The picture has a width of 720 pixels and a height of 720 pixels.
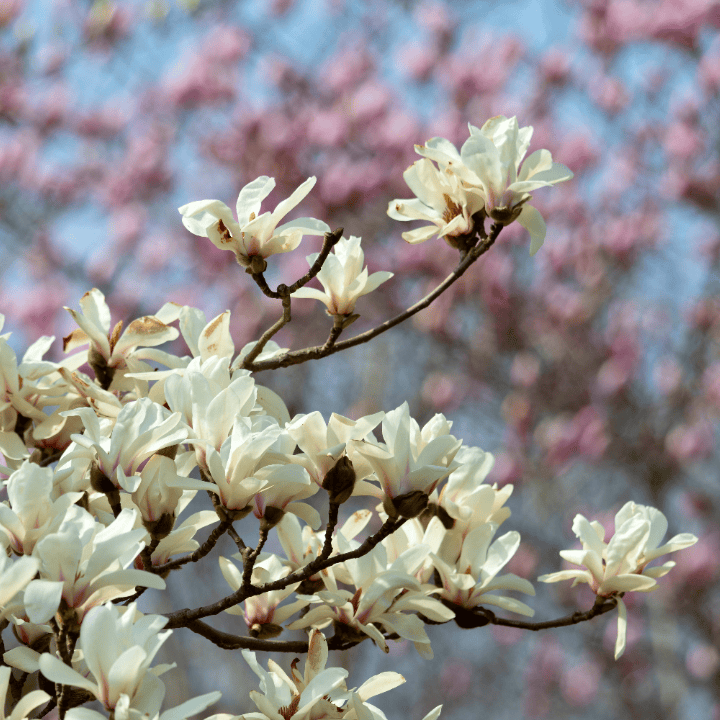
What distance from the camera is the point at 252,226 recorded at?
941 mm

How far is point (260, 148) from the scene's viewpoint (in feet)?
15.7

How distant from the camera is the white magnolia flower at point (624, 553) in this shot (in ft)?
3.17

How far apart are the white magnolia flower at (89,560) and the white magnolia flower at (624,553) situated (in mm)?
544

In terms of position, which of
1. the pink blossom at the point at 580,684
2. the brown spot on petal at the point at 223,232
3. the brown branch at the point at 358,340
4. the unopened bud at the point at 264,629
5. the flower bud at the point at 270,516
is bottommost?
the pink blossom at the point at 580,684

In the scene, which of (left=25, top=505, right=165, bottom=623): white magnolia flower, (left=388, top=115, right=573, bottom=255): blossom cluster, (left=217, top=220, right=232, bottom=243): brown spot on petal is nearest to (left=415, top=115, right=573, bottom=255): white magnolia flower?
(left=388, top=115, right=573, bottom=255): blossom cluster

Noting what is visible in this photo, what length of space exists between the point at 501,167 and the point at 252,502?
0.52 m

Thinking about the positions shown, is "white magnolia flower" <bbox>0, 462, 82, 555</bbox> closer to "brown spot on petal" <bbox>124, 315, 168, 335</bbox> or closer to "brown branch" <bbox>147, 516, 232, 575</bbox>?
"brown branch" <bbox>147, 516, 232, 575</bbox>

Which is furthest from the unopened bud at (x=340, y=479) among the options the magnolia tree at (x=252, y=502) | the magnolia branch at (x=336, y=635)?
the magnolia branch at (x=336, y=635)

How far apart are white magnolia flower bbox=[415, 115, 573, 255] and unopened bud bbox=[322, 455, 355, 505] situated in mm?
388

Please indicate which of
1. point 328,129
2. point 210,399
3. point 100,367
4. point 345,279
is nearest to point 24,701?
point 210,399

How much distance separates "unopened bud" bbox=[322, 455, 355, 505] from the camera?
0.82 meters

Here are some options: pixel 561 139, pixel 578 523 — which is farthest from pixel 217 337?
pixel 561 139

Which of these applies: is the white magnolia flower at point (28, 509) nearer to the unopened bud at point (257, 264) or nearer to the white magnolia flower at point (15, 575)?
the white magnolia flower at point (15, 575)

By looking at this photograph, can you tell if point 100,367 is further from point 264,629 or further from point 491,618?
point 491,618
